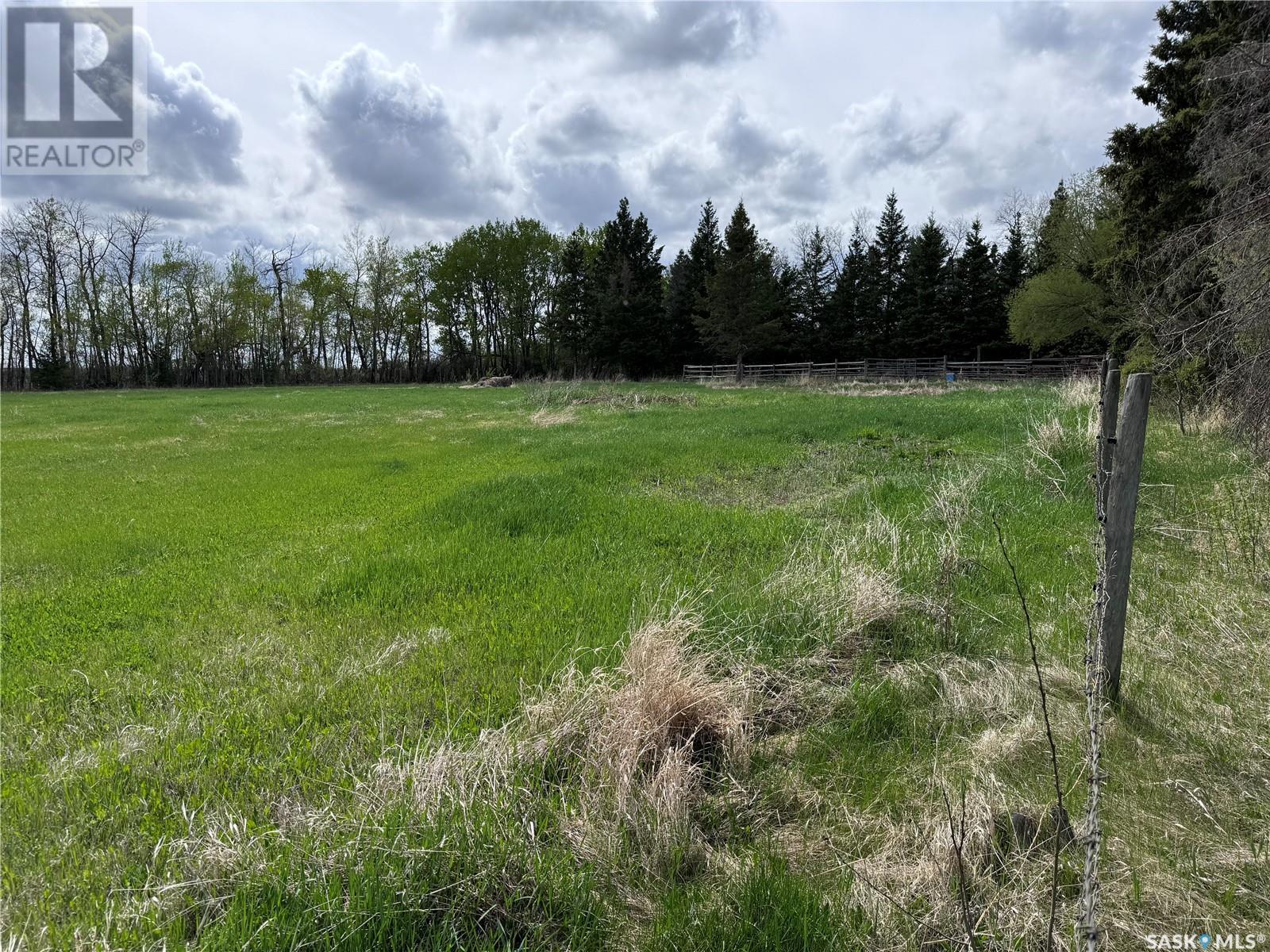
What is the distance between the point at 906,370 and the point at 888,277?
1104 centimetres

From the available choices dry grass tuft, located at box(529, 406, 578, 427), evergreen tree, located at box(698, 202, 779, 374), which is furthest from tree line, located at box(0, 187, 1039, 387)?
dry grass tuft, located at box(529, 406, 578, 427)

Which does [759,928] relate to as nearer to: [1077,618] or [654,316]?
[1077,618]

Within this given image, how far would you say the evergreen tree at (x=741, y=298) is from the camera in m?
47.6

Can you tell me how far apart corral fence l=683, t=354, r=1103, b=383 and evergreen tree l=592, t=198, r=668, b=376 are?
4.66 metres

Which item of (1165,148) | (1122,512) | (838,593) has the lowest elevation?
(838,593)

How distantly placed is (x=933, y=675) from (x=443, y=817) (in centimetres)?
298

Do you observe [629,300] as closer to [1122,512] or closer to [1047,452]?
[1047,452]

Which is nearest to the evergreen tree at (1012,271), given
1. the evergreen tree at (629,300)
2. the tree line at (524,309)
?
the tree line at (524,309)

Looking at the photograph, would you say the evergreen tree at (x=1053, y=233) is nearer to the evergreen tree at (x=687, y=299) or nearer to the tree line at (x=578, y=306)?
the tree line at (x=578, y=306)

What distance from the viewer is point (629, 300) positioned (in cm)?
5328

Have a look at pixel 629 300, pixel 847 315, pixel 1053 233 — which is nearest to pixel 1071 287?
pixel 1053 233

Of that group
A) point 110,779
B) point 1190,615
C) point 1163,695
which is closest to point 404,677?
point 110,779

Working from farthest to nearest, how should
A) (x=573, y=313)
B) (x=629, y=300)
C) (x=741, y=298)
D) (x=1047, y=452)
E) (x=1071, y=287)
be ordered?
(x=573, y=313) < (x=629, y=300) < (x=741, y=298) < (x=1071, y=287) < (x=1047, y=452)

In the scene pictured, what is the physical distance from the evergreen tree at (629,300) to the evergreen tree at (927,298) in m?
20.7
